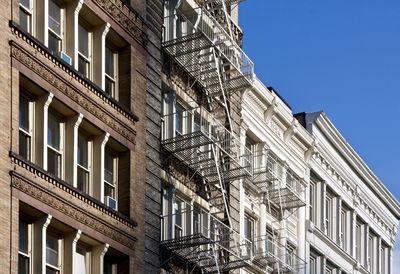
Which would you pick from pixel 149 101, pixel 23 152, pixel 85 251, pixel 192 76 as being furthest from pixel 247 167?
pixel 23 152

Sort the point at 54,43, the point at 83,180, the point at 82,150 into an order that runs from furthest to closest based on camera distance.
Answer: the point at 82,150 → the point at 83,180 → the point at 54,43

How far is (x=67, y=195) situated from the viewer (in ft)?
119

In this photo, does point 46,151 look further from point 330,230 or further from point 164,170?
point 330,230

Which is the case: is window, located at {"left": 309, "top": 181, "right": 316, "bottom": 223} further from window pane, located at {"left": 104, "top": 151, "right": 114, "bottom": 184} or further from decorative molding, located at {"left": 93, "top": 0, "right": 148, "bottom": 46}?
window pane, located at {"left": 104, "top": 151, "right": 114, "bottom": 184}

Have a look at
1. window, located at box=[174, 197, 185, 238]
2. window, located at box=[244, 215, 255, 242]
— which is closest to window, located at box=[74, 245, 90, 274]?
window, located at box=[174, 197, 185, 238]

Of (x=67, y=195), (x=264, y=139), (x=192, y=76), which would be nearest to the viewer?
(x=67, y=195)

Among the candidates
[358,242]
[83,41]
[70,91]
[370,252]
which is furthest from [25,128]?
[370,252]

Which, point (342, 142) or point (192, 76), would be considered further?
point (342, 142)

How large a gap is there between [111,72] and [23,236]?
28.7 feet

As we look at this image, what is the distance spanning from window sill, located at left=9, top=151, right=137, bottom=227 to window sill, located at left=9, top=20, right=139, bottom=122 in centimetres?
336

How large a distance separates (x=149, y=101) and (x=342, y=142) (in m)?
24.1

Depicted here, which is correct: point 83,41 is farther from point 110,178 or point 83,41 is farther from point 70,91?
point 110,178

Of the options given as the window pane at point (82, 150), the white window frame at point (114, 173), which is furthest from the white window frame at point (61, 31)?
the white window frame at point (114, 173)

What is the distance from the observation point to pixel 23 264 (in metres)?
34.2
